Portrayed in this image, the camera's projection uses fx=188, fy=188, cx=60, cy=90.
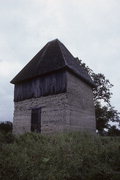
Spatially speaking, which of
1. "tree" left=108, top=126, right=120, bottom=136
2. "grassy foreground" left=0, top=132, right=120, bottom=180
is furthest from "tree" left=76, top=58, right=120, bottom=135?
"grassy foreground" left=0, top=132, right=120, bottom=180

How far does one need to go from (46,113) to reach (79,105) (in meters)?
3.22

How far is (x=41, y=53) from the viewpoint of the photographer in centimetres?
2069

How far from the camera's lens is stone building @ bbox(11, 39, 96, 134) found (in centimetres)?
1573

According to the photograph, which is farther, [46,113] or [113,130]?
[113,130]

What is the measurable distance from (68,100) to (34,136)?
5.79 m

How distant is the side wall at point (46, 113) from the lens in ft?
50.1

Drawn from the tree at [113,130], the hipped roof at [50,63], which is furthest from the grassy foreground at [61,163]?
the tree at [113,130]

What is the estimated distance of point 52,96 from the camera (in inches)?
651

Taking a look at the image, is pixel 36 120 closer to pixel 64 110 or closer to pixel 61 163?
pixel 64 110

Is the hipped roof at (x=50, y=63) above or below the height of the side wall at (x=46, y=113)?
above

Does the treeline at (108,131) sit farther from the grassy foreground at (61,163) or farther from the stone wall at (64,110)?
the grassy foreground at (61,163)

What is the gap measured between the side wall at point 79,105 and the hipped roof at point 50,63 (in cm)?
77

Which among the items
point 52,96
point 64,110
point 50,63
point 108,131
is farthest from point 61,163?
point 108,131

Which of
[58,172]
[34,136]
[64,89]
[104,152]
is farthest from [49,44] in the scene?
[58,172]
